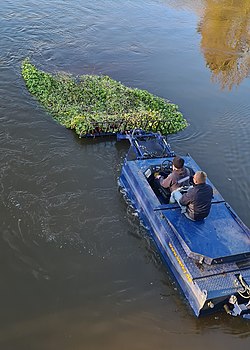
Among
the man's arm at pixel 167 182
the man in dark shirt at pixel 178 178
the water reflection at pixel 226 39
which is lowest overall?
the man's arm at pixel 167 182

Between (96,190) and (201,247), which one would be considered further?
(96,190)

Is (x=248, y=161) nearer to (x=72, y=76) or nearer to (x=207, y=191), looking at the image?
(x=207, y=191)

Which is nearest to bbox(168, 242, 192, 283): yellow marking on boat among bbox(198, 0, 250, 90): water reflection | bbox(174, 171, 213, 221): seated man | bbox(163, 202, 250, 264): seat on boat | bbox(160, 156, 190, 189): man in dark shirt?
bbox(163, 202, 250, 264): seat on boat

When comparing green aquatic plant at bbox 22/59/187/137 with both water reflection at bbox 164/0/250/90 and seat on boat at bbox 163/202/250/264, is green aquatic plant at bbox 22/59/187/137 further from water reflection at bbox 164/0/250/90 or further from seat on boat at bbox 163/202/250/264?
seat on boat at bbox 163/202/250/264

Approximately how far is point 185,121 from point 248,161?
105 inches

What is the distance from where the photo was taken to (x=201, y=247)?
7.75 m

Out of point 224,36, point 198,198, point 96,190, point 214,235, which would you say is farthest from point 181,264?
point 224,36

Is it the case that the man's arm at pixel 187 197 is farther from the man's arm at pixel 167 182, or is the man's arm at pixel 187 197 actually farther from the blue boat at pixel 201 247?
the man's arm at pixel 167 182

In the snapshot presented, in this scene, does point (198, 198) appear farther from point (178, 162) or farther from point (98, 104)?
point (98, 104)

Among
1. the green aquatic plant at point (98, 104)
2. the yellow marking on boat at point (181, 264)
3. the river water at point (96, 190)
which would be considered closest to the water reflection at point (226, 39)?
the river water at point (96, 190)

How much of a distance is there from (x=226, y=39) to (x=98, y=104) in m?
11.2

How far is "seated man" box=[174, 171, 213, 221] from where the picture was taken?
8055 mm

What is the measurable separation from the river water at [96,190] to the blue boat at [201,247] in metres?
0.47

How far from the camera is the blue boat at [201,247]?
24.0 ft
